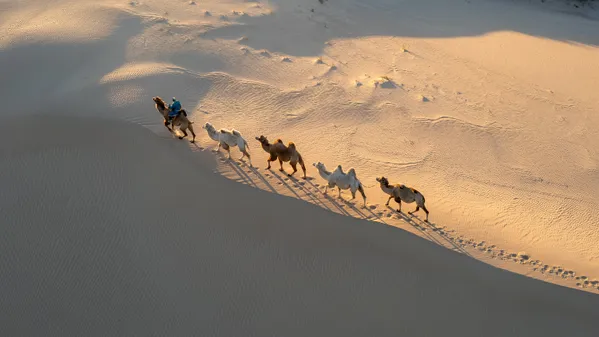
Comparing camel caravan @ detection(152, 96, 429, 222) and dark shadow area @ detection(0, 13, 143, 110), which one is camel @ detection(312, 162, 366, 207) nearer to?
camel caravan @ detection(152, 96, 429, 222)

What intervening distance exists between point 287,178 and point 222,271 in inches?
102

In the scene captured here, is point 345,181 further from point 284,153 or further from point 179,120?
point 179,120

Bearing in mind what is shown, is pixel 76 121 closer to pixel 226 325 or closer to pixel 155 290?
pixel 155 290

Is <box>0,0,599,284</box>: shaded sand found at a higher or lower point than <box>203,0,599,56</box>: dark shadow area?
lower

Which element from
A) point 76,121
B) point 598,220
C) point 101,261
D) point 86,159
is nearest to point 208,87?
point 76,121

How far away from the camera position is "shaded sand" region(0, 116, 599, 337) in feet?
22.5

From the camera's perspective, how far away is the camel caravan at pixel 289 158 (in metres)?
8.37

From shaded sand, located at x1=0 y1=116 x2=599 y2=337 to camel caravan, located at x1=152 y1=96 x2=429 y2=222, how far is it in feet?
2.20

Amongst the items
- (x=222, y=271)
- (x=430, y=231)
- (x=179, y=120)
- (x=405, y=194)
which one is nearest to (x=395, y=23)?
(x=179, y=120)

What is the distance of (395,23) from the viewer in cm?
1728

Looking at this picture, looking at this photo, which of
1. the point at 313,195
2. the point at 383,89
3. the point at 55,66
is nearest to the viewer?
the point at 313,195

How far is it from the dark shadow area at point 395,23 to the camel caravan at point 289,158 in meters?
5.67

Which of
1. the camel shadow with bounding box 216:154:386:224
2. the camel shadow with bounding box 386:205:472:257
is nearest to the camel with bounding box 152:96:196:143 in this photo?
the camel shadow with bounding box 216:154:386:224

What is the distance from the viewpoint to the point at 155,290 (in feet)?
23.4
